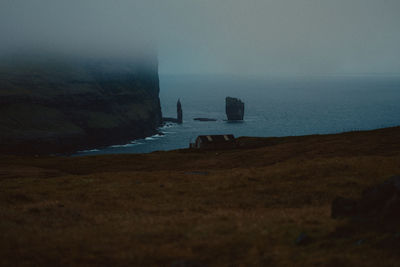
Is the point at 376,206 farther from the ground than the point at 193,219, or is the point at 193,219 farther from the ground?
the point at 376,206

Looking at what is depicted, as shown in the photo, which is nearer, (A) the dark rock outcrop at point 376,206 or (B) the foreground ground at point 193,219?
(B) the foreground ground at point 193,219

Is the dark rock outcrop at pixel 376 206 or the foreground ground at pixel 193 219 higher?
the dark rock outcrop at pixel 376 206

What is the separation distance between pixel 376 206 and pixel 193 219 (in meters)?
8.88

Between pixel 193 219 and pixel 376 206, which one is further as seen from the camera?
pixel 193 219

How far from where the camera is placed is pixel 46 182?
37.5 meters

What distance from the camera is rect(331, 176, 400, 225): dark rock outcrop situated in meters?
16.2

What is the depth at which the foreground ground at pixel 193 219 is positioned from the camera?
14633mm

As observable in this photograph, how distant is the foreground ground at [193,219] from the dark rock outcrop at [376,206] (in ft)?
3.29

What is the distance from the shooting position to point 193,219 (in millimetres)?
20797

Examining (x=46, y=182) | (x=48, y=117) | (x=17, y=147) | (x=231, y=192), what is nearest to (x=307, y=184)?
(x=231, y=192)

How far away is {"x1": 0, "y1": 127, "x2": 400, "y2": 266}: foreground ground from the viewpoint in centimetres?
1463

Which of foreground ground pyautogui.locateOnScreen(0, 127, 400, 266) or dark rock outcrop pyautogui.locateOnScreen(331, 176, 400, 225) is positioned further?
dark rock outcrop pyautogui.locateOnScreen(331, 176, 400, 225)

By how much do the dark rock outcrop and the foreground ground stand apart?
1004 millimetres

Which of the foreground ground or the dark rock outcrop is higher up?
the dark rock outcrop
